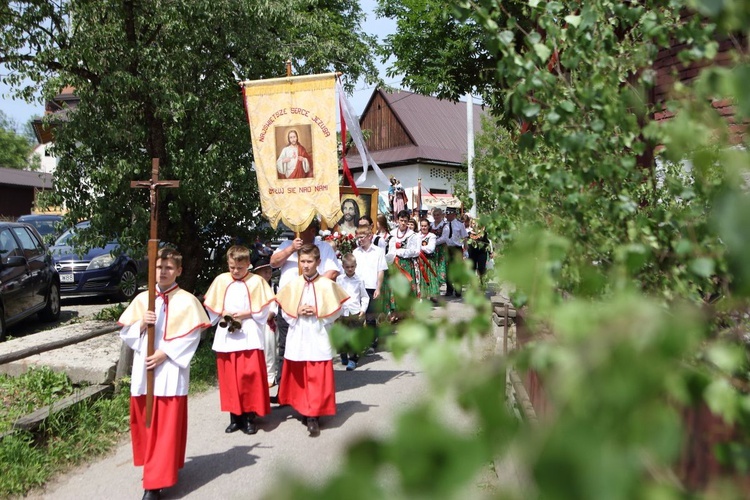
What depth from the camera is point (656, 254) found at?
2.11 meters

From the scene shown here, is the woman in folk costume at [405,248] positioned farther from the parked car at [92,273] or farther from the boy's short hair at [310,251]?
the boy's short hair at [310,251]

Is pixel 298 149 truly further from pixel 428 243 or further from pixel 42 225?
pixel 42 225

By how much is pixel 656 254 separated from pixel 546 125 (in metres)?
0.54

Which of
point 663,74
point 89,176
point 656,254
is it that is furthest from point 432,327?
point 89,176

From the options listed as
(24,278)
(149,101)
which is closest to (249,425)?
(149,101)

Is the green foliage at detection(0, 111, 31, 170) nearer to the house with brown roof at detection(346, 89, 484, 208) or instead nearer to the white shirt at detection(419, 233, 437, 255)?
the house with brown roof at detection(346, 89, 484, 208)

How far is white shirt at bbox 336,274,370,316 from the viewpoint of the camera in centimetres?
861

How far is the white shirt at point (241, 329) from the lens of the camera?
6.14m

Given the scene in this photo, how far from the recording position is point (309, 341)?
6359 mm

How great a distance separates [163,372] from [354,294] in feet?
13.9

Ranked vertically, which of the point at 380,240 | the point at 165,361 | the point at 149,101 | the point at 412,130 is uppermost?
the point at 412,130

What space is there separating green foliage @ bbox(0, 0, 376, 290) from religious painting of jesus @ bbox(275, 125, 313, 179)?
6.77 ft

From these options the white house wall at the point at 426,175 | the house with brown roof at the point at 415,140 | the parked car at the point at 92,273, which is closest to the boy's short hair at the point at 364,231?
the parked car at the point at 92,273

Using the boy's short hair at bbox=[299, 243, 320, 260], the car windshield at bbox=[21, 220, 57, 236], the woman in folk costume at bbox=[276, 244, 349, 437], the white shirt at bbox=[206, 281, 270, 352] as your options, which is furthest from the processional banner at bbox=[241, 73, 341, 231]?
the car windshield at bbox=[21, 220, 57, 236]
